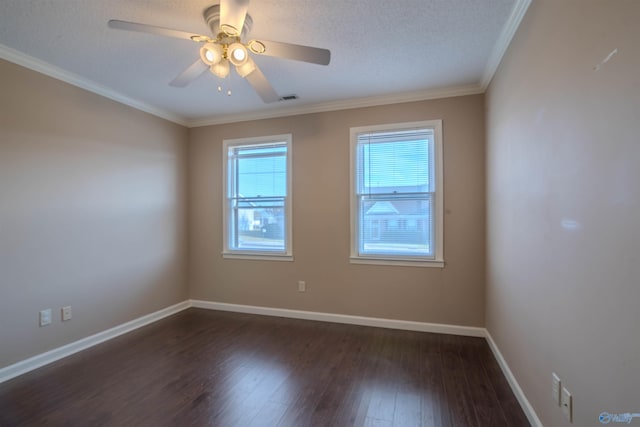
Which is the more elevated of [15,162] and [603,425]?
[15,162]

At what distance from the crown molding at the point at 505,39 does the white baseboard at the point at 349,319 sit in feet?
8.27

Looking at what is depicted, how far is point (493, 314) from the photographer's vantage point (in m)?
2.74

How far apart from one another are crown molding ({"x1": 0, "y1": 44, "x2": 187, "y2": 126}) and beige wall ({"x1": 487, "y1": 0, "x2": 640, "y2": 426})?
3717 mm

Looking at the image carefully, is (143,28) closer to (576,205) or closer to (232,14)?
(232,14)

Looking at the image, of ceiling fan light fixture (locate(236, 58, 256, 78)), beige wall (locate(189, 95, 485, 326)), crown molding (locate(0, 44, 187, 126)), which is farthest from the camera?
beige wall (locate(189, 95, 485, 326))

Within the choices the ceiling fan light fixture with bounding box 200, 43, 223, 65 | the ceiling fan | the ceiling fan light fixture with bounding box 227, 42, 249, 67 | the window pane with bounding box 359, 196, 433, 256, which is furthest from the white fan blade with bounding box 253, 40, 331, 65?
the window pane with bounding box 359, 196, 433, 256

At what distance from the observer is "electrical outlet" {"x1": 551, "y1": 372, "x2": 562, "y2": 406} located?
57.9 inches

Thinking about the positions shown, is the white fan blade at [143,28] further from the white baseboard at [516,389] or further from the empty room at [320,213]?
the white baseboard at [516,389]

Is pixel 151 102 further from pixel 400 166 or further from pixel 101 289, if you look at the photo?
pixel 400 166

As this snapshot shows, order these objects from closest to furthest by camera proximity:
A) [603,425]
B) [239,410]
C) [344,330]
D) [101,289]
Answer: [603,425] < [239,410] < [101,289] < [344,330]

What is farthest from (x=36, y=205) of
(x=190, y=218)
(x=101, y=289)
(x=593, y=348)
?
(x=593, y=348)

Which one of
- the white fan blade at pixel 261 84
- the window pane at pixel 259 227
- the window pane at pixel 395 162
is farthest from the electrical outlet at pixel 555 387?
the window pane at pixel 259 227

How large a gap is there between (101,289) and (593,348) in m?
3.86

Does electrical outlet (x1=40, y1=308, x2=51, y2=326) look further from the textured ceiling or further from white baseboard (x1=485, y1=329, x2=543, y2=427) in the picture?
white baseboard (x1=485, y1=329, x2=543, y2=427)
